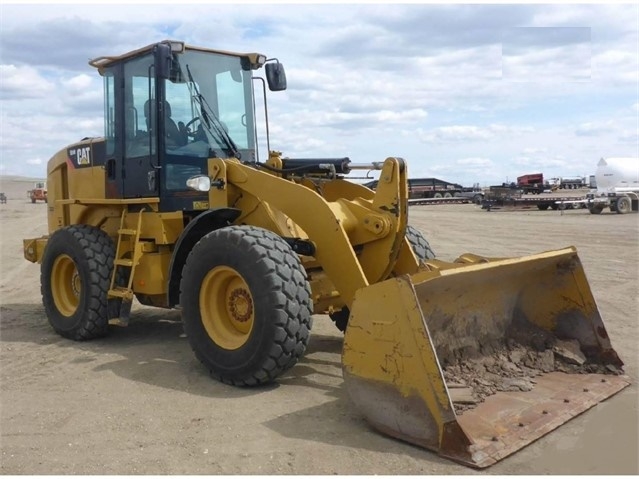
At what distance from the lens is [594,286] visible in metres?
9.58

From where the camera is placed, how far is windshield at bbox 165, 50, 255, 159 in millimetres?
6477

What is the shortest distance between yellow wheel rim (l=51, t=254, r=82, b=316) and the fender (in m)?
1.79

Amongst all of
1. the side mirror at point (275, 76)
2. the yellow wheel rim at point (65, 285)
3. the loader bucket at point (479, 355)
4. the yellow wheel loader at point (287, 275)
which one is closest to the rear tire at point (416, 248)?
the yellow wheel loader at point (287, 275)

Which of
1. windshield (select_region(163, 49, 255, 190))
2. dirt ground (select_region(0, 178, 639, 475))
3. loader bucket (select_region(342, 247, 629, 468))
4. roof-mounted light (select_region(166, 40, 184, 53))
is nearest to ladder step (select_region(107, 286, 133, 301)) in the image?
dirt ground (select_region(0, 178, 639, 475))

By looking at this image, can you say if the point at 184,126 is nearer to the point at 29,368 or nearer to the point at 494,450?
the point at 29,368

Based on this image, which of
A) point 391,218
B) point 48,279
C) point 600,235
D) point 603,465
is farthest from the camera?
point 600,235

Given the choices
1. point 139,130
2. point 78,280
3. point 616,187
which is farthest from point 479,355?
point 616,187

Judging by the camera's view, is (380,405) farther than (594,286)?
No

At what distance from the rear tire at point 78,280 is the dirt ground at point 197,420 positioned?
0.68 feet

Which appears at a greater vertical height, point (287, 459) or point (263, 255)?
point (263, 255)

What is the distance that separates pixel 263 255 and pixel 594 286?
21.1 ft

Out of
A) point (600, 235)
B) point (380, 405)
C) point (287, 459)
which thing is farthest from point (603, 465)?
point (600, 235)

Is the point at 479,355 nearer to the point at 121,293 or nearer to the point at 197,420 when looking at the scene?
the point at 197,420

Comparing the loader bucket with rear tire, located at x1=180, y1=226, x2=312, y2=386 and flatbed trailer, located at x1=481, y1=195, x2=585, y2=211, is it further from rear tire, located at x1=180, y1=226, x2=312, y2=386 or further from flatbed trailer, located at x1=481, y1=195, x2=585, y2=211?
flatbed trailer, located at x1=481, y1=195, x2=585, y2=211
